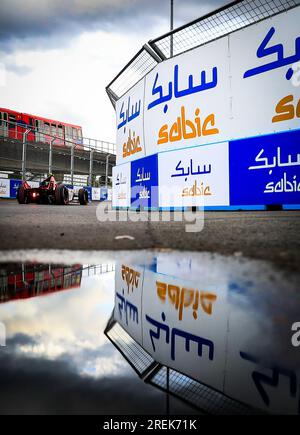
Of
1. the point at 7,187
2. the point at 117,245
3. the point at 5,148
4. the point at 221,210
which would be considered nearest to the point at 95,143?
the point at 5,148

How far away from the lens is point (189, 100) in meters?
7.64

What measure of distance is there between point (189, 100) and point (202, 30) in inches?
56.9

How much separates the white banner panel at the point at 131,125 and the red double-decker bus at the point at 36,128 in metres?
8.50

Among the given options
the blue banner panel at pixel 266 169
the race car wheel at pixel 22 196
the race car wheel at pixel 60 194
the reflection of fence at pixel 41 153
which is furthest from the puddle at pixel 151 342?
the reflection of fence at pixel 41 153

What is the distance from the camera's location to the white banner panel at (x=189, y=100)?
7016 millimetres

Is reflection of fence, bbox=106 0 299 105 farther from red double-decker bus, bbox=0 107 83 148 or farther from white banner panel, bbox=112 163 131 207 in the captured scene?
red double-decker bus, bbox=0 107 83 148

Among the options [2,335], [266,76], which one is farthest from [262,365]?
[266,76]

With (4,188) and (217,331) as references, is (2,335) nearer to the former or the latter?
(217,331)

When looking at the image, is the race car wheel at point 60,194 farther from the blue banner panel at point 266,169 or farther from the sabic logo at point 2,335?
the sabic logo at point 2,335

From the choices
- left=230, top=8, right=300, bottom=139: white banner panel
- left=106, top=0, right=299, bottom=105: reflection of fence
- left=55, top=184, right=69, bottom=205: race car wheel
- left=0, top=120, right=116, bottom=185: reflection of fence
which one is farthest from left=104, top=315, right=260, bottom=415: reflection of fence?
left=0, top=120, right=116, bottom=185: reflection of fence

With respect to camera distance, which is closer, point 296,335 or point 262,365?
point 262,365

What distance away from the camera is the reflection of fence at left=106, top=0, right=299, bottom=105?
611cm

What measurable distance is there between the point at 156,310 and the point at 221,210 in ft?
20.4

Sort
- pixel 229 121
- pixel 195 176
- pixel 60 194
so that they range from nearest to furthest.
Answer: pixel 229 121 → pixel 195 176 → pixel 60 194
